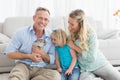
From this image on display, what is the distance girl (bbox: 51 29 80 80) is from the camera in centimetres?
249

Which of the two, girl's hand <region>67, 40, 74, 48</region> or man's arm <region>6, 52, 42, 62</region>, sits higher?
girl's hand <region>67, 40, 74, 48</region>

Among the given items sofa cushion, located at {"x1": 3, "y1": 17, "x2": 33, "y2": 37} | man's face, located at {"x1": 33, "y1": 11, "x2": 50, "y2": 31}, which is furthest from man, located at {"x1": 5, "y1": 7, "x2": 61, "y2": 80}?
sofa cushion, located at {"x1": 3, "y1": 17, "x2": 33, "y2": 37}

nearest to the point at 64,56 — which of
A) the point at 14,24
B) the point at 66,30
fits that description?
the point at 66,30

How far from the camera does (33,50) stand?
250 centimetres

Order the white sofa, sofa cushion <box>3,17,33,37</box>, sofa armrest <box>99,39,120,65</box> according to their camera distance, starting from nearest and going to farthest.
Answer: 1. the white sofa
2. sofa armrest <box>99,39,120,65</box>
3. sofa cushion <box>3,17,33,37</box>

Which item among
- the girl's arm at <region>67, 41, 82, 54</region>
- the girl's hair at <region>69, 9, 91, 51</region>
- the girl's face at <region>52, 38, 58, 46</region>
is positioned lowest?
the girl's arm at <region>67, 41, 82, 54</region>

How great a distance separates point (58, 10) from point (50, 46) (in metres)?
2.55

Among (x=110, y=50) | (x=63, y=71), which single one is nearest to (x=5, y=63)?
(x=63, y=71)

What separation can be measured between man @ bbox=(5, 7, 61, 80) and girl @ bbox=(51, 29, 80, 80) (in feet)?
0.22

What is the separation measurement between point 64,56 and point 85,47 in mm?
226

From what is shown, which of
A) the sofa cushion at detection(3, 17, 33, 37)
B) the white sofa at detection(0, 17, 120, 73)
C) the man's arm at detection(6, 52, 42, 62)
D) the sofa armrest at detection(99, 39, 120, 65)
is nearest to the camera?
the man's arm at detection(6, 52, 42, 62)

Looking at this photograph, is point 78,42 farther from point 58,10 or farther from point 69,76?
point 58,10

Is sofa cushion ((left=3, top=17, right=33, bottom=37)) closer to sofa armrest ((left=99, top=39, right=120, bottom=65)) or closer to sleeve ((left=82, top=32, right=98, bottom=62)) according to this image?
sofa armrest ((left=99, top=39, right=120, bottom=65))

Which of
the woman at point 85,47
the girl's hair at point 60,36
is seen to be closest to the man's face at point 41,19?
the girl's hair at point 60,36
